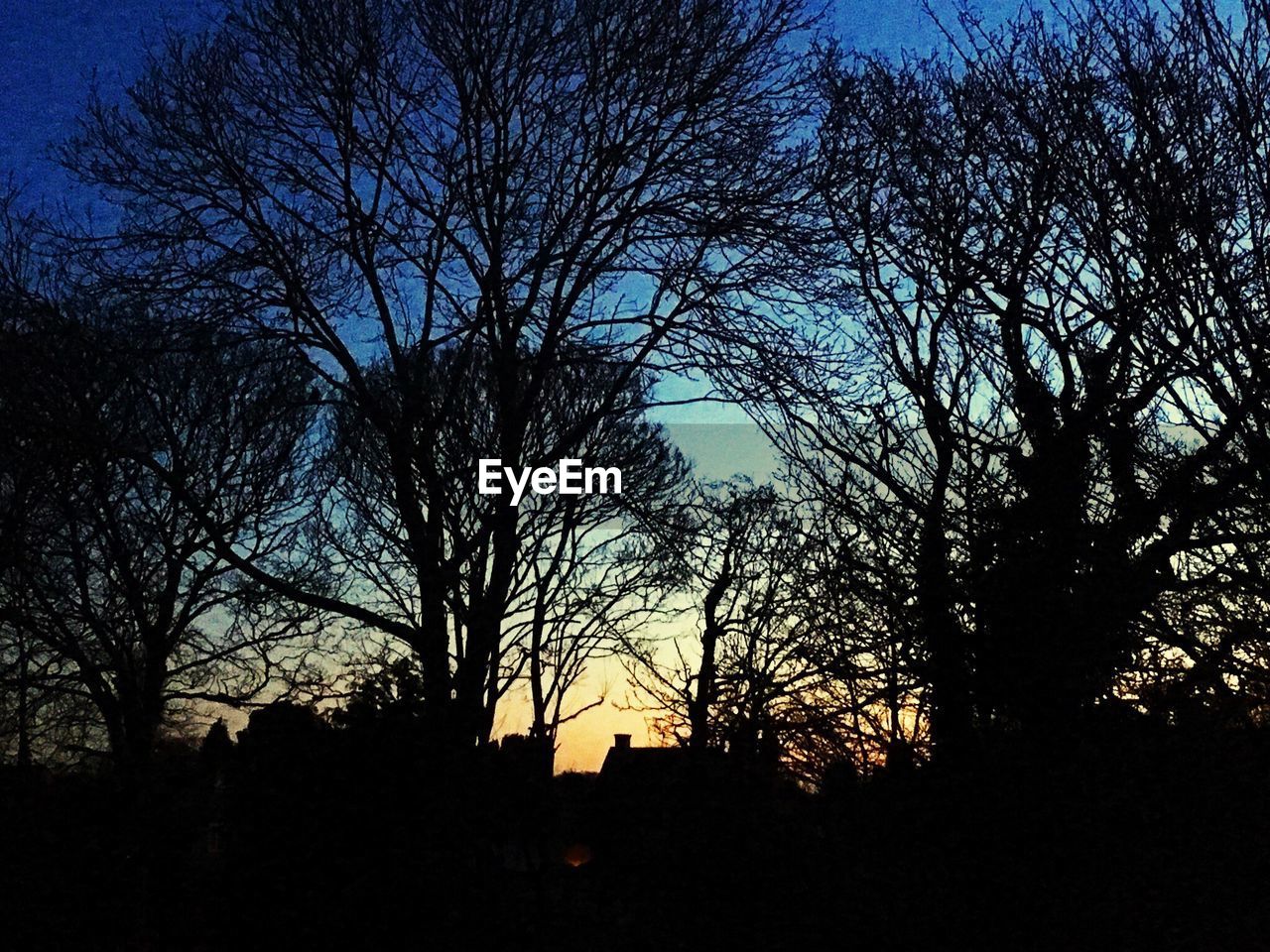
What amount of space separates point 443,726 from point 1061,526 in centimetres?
455

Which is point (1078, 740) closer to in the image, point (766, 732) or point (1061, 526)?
point (1061, 526)

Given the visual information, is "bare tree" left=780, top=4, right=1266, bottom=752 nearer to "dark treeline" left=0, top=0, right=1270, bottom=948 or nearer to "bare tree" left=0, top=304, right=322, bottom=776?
"dark treeline" left=0, top=0, right=1270, bottom=948

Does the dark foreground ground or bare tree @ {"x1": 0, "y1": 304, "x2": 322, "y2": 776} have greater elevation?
bare tree @ {"x1": 0, "y1": 304, "x2": 322, "y2": 776}

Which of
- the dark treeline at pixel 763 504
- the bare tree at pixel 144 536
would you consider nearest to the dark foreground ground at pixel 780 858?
the dark treeline at pixel 763 504

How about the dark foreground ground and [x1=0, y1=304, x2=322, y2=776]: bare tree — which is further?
[x1=0, y1=304, x2=322, y2=776]: bare tree

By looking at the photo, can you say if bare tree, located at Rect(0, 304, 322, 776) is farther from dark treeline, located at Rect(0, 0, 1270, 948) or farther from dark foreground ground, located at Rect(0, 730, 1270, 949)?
dark foreground ground, located at Rect(0, 730, 1270, 949)

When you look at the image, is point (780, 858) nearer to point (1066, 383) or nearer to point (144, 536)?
point (1066, 383)

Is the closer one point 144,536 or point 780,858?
point 780,858

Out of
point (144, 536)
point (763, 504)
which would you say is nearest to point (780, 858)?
point (763, 504)

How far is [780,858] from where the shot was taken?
27.2 ft

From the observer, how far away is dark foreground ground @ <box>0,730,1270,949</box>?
700 centimetres

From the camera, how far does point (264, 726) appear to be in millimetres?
7234

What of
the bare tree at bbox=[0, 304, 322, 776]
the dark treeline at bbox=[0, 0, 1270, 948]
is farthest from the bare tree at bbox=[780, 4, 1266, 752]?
the bare tree at bbox=[0, 304, 322, 776]

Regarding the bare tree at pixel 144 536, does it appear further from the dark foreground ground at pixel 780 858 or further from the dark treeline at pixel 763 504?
the dark foreground ground at pixel 780 858
